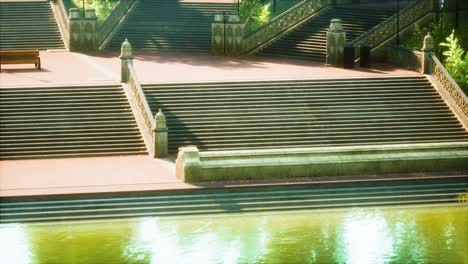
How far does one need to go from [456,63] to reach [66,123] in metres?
15.9

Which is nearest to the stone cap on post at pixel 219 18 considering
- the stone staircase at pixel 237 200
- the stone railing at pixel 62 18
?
the stone railing at pixel 62 18

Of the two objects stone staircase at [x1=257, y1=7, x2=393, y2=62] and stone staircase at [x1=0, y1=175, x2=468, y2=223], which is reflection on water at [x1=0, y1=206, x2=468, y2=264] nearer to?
stone staircase at [x1=0, y1=175, x2=468, y2=223]

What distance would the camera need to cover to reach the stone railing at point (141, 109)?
41750mm

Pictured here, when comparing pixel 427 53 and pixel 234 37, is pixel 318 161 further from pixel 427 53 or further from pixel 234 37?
pixel 234 37

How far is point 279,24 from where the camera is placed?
57.3 m

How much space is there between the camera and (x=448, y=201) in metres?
36.8

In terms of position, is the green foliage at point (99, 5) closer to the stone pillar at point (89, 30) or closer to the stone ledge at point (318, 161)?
the stone pillar at point (89, 30)

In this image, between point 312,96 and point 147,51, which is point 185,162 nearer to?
point 312,96

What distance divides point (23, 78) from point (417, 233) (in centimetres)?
2034

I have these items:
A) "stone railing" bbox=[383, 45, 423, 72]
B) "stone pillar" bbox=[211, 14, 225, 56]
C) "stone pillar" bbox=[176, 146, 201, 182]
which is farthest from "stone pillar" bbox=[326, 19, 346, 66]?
"stone pillar" bbox=[176, 146, 201, 182]

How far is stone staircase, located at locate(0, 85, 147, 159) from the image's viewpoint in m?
41.7

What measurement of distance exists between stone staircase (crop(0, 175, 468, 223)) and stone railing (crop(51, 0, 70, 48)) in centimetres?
2172

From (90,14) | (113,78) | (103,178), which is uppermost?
(90,14)

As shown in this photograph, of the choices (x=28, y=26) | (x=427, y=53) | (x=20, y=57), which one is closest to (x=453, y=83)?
(x=427, y=53)
